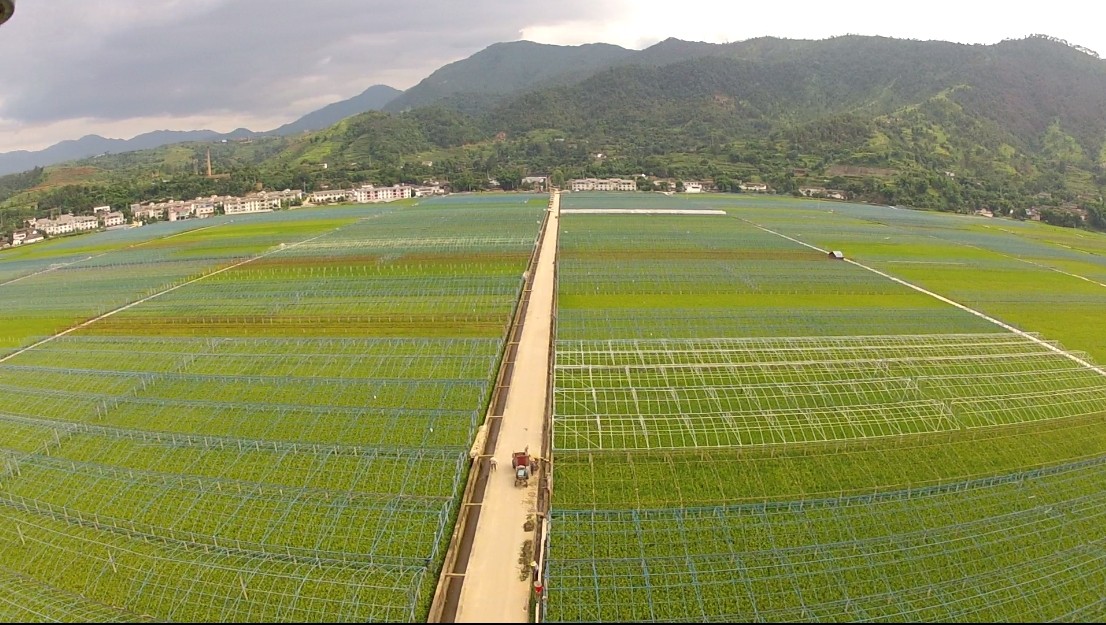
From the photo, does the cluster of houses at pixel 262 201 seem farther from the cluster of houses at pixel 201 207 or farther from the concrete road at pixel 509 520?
the concrete road at pixel 509 520

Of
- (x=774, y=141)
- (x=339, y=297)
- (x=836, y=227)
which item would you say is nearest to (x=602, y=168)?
(x=774, y=141)

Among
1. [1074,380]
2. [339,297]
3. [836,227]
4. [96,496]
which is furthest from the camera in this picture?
[836,227]

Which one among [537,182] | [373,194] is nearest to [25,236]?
[373,194]

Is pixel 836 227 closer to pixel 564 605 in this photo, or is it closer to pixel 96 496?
pixel 564 605

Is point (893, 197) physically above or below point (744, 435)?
above

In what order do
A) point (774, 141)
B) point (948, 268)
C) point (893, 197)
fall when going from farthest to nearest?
point (774, 141), point (893, 197), point (948, 268)

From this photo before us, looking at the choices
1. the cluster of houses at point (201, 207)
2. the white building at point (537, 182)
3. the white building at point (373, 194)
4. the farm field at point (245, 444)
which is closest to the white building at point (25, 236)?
the cluster of houses at point (201, 207)
